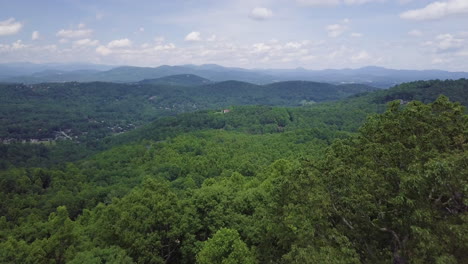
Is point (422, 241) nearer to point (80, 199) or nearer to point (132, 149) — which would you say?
point (80, 199)

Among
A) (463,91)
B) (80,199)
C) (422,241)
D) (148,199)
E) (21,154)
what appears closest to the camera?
(422,241)

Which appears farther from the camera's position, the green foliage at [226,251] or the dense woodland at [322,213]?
the green foliage at [226,251]

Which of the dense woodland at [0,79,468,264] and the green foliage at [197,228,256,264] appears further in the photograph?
the green foliage at [197,228,256,264]

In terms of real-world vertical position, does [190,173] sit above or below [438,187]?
below

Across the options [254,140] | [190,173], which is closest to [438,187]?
[190,173]

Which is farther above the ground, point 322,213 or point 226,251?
point 322,213

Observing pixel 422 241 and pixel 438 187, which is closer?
pixel 422 241

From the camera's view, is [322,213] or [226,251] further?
[226,251]

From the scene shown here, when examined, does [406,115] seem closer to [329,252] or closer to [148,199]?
[329,252]

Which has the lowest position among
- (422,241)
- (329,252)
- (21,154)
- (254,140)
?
(21,154)

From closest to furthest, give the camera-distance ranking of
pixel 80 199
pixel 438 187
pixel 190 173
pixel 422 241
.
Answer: pixel 422 241, pixel 438 187, pixel 80 199, pixel 190 173
